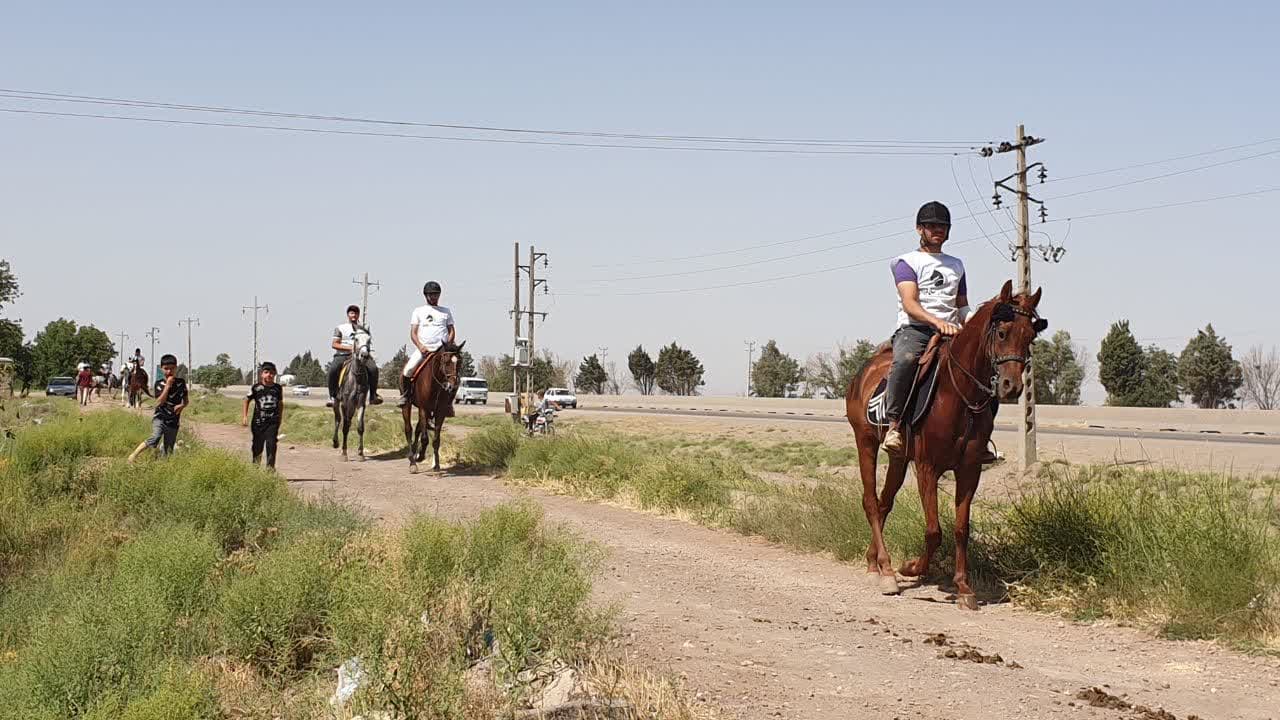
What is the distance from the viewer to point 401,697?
5.61m

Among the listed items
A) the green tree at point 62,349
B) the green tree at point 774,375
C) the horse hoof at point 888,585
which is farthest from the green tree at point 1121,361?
the green tree at point 62,349

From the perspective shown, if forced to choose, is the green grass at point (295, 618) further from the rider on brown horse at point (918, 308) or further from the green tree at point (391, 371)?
the green tree at point (391, 371)

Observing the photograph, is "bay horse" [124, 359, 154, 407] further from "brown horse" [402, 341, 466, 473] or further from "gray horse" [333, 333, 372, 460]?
"brown horse" [402, 341, 466, 473]

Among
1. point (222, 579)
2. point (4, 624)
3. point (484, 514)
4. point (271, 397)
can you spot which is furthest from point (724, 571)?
point (271, 397)

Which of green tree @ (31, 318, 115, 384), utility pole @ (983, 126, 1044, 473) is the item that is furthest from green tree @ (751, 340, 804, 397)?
utility pole @ (983, 126, 1044, 473)

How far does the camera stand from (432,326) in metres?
19.3

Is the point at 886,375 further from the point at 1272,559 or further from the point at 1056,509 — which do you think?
the point at 1272,559

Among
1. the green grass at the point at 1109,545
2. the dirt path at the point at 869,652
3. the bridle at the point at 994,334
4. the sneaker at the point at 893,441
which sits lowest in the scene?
the dirt path at the point at 869,652

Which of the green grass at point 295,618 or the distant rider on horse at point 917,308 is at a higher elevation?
the distant rider on horse at point 917,308

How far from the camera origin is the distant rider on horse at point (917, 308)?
31.2ft

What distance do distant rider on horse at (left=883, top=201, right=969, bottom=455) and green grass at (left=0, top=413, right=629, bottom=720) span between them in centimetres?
296

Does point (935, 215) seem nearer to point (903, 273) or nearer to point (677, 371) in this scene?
point (903, 273)

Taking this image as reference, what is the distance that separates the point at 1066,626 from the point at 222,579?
6597mm

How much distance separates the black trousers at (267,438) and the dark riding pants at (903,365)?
10943 mm
